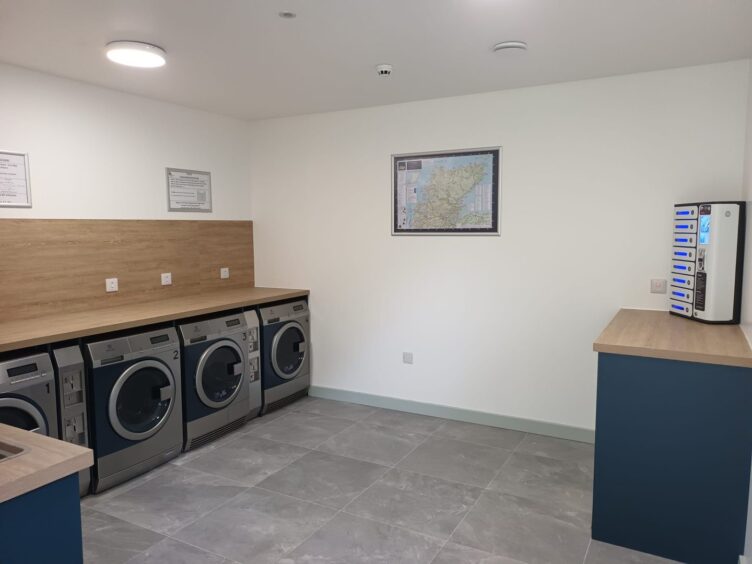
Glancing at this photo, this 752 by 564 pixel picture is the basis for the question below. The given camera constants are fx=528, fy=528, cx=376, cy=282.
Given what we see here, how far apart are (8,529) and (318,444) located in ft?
8.54

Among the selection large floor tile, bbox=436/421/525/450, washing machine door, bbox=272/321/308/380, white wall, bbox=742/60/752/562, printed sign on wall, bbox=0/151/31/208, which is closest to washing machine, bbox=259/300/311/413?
washing machine door, bbox=272/321/308/380

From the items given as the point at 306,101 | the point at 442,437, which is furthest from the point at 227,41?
the point at 442,437

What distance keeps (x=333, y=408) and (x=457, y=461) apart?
1366 mm

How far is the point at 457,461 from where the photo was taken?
3.40 m

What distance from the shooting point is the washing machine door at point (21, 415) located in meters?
2.51

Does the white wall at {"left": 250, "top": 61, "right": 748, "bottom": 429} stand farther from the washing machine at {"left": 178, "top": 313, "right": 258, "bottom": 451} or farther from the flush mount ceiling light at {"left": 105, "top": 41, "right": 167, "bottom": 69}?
the flush mount ceiling light at {"left": 105, "top": 41, "right": 167, "bottom": 69}

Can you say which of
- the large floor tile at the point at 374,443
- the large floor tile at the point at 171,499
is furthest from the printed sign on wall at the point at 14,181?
the large floor tile at the point at 374,443

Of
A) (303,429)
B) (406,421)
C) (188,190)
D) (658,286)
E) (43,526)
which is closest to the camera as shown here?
(43,526)

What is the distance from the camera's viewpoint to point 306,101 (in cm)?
408

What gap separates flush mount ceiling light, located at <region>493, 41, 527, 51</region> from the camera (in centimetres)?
279

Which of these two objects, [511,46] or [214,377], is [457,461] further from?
[511,46]

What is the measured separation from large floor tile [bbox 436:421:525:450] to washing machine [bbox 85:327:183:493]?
1.87 meters

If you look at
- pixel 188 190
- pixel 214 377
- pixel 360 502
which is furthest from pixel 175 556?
pixel 188 190

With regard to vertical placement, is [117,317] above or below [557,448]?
above
